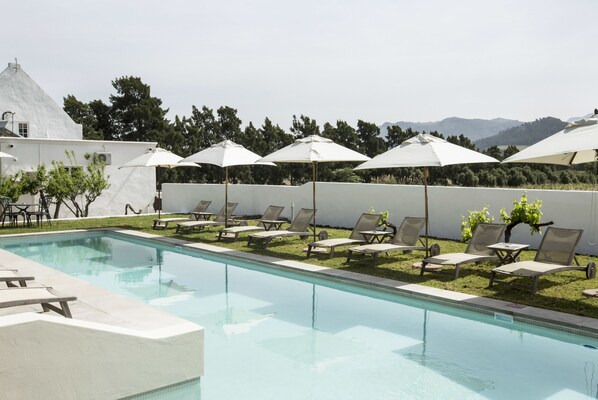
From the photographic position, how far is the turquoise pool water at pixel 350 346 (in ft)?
18.8

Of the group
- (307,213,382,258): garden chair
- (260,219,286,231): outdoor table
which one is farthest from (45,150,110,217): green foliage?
(307,213,382,258): garden chair

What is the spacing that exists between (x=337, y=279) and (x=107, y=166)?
1764 cm

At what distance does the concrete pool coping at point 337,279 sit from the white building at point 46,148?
13.3m

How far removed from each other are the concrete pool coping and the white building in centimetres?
1329

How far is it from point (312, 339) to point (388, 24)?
38.7 ft

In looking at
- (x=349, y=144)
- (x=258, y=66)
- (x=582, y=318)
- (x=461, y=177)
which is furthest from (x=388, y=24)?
(x=349, y=144)

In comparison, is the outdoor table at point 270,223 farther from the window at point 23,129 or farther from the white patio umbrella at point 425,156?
the window at point 23,129

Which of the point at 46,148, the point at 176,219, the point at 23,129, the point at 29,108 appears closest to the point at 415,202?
the point at 176,219

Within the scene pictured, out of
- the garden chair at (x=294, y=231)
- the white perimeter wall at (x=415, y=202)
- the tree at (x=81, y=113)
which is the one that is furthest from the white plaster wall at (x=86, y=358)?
the tree at (x=81, y=113)

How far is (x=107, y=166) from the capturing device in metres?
24.6

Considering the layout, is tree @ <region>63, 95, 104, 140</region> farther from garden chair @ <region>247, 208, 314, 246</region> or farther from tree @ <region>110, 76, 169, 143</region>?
garden chair @ <region>247, 208, 314, 246</region>

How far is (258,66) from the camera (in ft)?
73.2

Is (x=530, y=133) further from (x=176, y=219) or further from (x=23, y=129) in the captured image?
(x=176, y=219)

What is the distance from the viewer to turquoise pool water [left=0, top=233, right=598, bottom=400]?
5719mm
